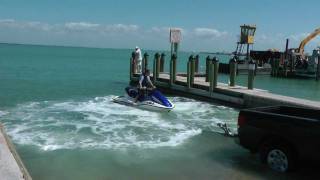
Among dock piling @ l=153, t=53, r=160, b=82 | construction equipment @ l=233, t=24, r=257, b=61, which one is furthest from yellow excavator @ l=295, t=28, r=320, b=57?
dock piling @ l=153, t=53, r=160, b=82

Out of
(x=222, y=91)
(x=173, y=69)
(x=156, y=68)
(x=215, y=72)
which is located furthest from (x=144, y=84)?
(x=156, y=68)

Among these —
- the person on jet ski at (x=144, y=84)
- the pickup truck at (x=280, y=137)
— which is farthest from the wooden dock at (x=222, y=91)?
the pickup truck at (x=280, y=137)

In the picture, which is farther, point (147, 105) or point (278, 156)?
point (147, 105)

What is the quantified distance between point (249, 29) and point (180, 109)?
29.6 metres

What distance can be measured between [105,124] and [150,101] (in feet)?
10.8

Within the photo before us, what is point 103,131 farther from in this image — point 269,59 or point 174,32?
point 269,59

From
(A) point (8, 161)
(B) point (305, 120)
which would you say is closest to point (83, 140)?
(A) point (8, 161)

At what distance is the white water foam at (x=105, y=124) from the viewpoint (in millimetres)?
12383

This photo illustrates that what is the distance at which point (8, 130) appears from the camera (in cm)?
1370

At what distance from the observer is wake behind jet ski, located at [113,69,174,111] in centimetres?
1748

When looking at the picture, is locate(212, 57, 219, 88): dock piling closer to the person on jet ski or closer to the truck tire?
the person on jet ski

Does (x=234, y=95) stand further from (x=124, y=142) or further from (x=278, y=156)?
(x=278, y=156)

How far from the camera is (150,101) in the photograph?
58.6 ft

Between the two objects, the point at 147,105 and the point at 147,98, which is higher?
the point at 147,98
